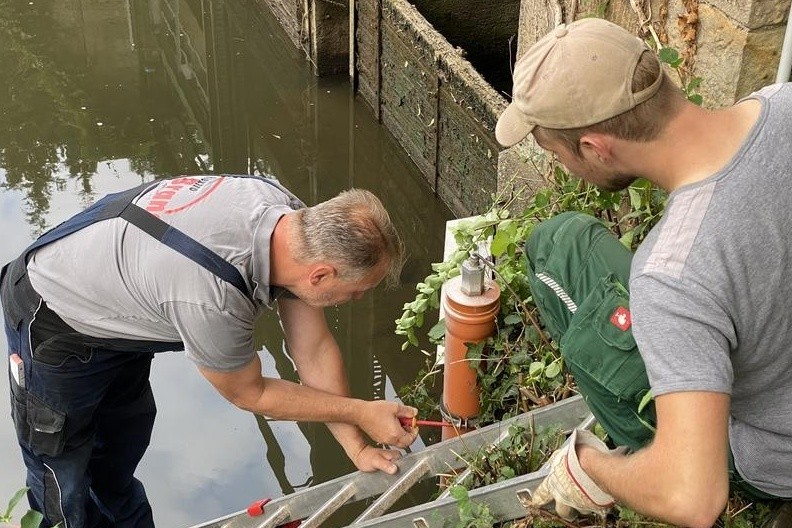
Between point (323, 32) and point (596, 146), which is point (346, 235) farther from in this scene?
point (323, 32)

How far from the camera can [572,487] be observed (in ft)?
9.00

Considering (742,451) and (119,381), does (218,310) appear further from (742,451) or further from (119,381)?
(742,451)

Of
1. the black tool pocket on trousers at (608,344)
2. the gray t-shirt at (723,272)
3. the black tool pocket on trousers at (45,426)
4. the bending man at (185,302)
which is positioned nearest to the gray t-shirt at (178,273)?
the bending man at (185,302)

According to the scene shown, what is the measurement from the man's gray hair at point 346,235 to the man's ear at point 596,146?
0.82 meters

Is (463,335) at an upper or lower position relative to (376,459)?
upper

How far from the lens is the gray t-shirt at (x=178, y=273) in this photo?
288cm

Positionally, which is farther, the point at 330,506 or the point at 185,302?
the point at 330,506

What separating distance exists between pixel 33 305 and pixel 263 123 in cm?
571

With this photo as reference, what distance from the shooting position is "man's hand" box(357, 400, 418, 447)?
3.25 metres

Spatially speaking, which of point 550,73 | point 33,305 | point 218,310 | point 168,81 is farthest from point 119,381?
point 168,81

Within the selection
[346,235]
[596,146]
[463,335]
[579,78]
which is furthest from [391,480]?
[579,78]

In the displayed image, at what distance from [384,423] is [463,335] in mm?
613

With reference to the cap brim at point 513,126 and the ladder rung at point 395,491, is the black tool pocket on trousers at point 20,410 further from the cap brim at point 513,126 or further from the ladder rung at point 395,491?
the cap brim at point 513,126

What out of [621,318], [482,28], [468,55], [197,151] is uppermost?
[621,318]
